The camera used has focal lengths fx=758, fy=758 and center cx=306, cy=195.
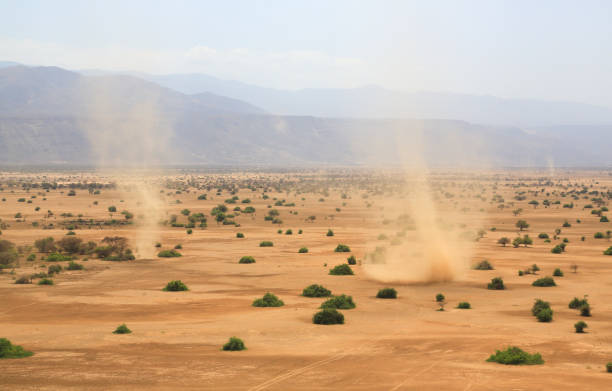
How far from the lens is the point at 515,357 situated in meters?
19.8

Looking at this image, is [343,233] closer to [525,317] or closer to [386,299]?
[386,299]

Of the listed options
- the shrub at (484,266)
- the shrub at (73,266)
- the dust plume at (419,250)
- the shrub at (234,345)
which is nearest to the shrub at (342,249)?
the dust plume at (419,250)

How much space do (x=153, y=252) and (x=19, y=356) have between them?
2736 centimetres

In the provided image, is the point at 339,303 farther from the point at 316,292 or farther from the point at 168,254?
the point at 168,254

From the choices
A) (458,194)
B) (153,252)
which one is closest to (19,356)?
(153,252)

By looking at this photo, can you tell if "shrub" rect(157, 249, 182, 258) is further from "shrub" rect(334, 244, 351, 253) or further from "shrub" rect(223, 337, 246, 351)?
"shrub" rect(223, 337, 246, 351)

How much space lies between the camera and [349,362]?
66.0 ft

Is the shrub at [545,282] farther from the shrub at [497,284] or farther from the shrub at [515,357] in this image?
the shrub at [515,357]

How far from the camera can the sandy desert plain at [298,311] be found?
1878 centimetres

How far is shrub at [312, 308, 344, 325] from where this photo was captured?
25.7m

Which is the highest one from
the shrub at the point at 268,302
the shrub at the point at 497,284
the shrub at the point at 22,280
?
the shrub at the point at 497,284

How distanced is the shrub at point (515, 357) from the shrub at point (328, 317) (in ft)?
21.8

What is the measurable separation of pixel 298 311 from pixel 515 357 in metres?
10.1

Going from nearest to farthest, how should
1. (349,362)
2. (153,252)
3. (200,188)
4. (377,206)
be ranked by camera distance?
1. (349,362)
2. (153,252)
3. (377,206)
4. (200,188)
